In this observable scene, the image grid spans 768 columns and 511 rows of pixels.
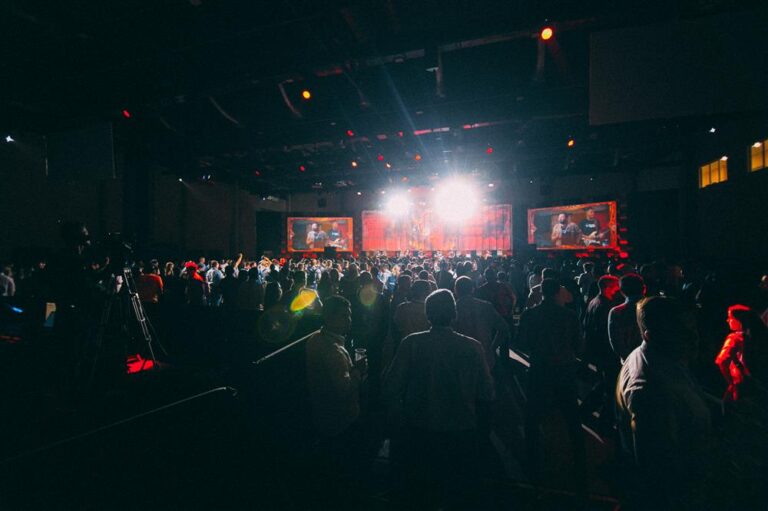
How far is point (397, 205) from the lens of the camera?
21.9 meters

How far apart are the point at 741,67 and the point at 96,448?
6613mm

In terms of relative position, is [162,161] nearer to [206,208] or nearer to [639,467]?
[206,208]

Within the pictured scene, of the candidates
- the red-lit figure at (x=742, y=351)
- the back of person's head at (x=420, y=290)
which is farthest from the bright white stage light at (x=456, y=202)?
the red-lit figure at (x=742, y=351)

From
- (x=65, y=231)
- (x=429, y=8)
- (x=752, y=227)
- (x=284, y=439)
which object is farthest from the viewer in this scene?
(x=752, y=227)

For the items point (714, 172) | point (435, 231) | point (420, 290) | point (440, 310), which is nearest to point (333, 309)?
point (440, 310)

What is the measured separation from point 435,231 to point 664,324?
20.2 metres

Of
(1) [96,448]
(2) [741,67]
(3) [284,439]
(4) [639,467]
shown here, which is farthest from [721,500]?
(2) [741,67]

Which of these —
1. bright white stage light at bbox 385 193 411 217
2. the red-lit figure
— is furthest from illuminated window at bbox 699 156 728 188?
bright white stage light at bbox 385 193 411 217

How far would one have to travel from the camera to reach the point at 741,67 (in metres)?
3.43

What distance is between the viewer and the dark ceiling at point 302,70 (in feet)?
16.7

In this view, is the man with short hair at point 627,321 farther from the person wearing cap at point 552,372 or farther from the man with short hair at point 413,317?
the man with short hair at point 413,317

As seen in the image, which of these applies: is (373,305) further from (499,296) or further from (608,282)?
(608,282)

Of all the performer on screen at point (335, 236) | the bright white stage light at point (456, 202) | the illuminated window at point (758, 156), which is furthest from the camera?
the performer on screen at point (335, 236)

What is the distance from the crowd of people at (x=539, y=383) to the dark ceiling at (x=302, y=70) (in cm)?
389
